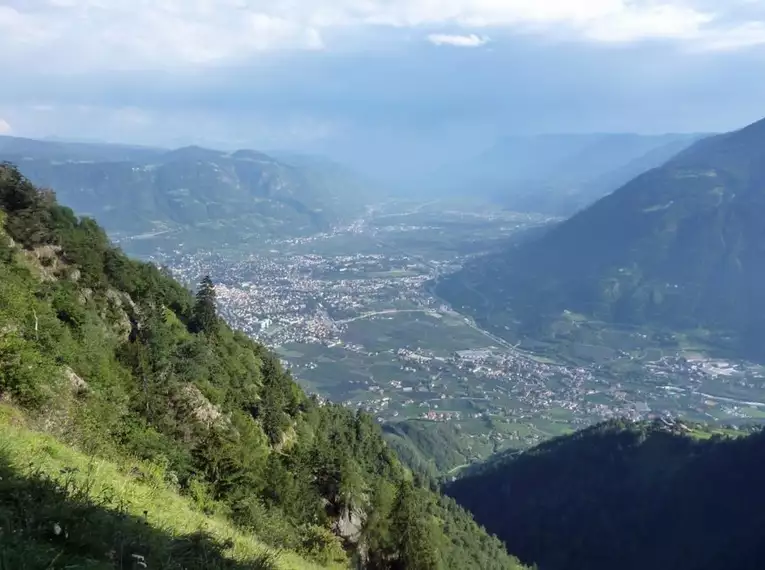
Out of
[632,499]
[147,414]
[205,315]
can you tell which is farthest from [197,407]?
Answer: [632,499]

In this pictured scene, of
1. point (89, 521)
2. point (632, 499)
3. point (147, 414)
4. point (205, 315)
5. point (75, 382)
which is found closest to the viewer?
point (89, 521)

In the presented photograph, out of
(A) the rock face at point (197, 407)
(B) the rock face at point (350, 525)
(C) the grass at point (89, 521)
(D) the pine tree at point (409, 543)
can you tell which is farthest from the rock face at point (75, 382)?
(D) the pine tree at point (409, 543)

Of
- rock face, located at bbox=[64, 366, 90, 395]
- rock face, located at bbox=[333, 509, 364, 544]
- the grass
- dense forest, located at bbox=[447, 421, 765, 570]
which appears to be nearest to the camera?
the grass

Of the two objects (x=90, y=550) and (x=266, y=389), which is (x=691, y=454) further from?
(x=90, y=550)

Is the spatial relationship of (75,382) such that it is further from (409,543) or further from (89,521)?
(409,543)

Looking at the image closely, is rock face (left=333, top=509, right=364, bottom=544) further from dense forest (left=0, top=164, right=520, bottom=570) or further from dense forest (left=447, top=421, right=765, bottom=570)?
dense forest (left=447, top=421, right=765, bottom=570)

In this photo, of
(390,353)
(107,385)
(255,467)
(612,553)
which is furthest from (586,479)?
(390,353)

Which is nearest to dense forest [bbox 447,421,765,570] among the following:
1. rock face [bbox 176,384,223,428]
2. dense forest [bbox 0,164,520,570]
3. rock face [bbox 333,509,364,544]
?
dense forest [bbox 0,164,520,570]
